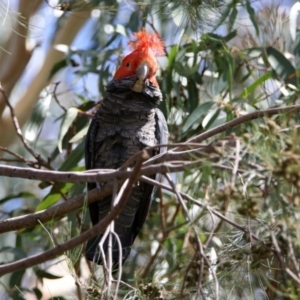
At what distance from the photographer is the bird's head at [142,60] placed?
2980 millimetres

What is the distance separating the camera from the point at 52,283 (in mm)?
4840

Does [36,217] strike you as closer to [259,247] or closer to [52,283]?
[259,247]

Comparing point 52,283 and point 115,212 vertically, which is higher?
point 115,212

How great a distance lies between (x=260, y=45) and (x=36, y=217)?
171cm

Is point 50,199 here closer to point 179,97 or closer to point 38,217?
point 179,97

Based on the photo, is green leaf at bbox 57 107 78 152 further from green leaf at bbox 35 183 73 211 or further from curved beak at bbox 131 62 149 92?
curved beak at bbox 131 62 149 92

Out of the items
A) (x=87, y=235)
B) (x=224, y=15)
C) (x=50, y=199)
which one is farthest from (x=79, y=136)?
(x=87, y=235)

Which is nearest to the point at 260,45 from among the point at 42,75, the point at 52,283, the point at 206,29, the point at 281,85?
the point at 281,85

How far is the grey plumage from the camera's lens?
2.87 meters

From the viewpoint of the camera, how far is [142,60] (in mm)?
3051

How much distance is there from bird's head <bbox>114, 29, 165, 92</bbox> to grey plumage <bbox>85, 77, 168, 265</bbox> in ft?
0.12

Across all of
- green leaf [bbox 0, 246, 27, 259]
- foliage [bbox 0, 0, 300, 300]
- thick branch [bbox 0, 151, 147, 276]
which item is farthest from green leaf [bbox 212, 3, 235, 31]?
thick branch [bbox 0, 151, 147, 276]

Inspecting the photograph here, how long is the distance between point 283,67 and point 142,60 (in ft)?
2.25

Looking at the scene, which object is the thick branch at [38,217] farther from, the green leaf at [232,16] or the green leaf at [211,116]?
the green leaf at [232,16]
